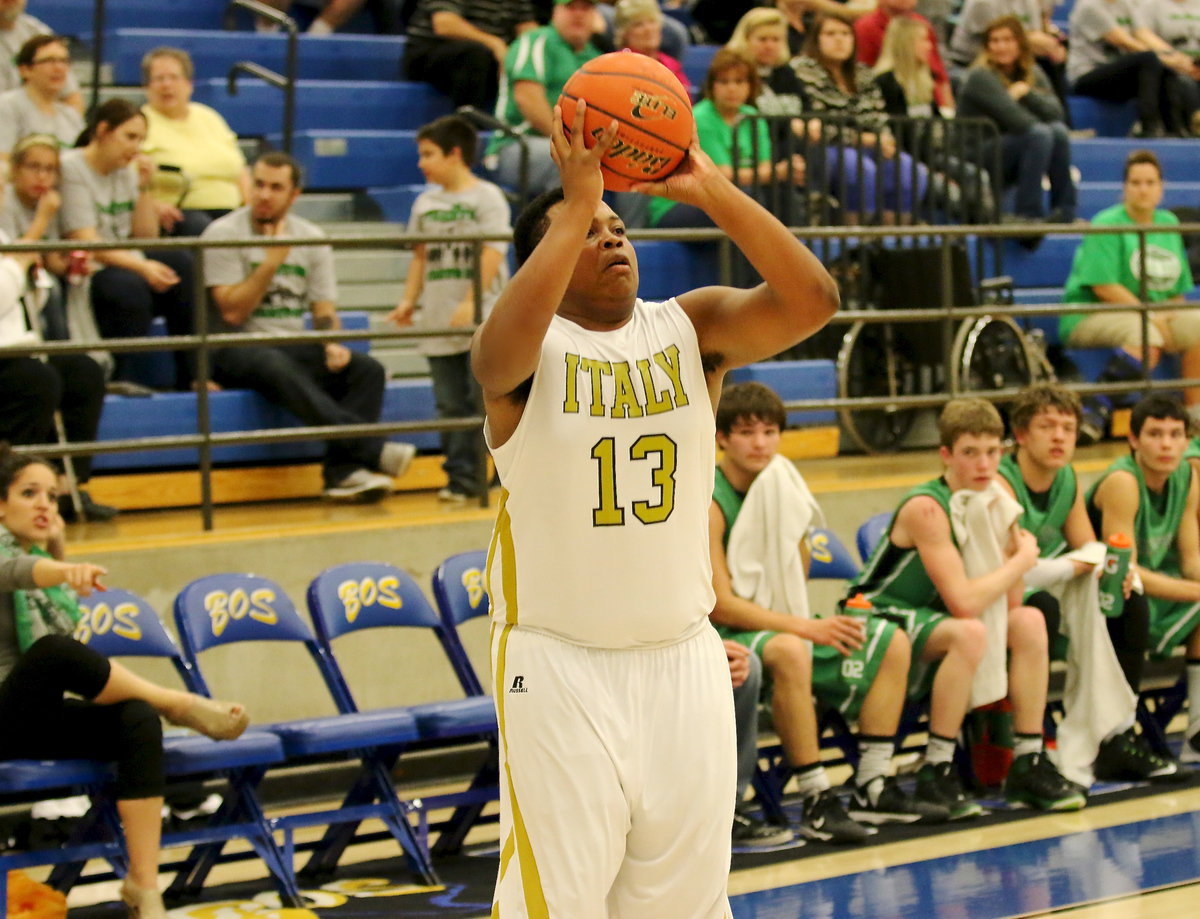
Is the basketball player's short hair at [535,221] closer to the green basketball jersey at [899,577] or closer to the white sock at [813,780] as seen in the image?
the white sock at [813,780]

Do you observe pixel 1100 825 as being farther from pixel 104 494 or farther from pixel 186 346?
pixel 104 494

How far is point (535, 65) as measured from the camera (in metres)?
8.76

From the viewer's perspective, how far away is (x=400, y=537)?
6543 mm

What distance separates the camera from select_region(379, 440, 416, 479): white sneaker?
7320mm

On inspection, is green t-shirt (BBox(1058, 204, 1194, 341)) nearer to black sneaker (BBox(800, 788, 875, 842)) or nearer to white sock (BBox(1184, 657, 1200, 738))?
white sock (BBox(1184, 657, 1200, 738))

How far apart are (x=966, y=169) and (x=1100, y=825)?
14.9ft

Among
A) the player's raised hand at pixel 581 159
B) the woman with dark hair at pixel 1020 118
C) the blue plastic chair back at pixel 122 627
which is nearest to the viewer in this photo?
the player's raised hand at pixel 581 159

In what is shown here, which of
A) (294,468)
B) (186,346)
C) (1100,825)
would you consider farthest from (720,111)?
(1100,825)

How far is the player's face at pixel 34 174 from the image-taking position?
6.91 metres

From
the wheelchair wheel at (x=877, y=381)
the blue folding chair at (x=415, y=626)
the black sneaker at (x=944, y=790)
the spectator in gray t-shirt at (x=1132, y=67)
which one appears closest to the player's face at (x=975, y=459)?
the black sneaker at (x=944, y=790)

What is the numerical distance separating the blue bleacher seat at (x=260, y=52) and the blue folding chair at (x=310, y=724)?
4624 mm

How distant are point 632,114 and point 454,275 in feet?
14.4

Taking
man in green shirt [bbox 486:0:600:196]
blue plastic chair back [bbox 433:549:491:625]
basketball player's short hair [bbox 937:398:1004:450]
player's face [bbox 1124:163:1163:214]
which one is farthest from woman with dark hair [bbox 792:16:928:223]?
blue plastic chair back [bbox 433:549:491:625]

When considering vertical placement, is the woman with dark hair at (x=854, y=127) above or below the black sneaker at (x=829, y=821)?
above
